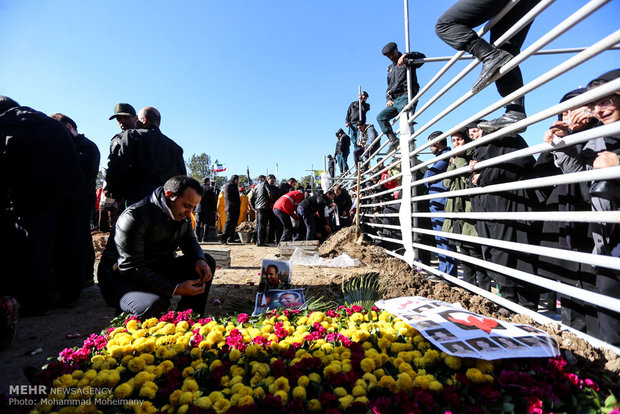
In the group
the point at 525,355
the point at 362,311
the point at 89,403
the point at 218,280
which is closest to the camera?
the point at 89,403

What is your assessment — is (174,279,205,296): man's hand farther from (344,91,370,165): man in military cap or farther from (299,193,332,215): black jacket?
(344,91,370,165): man in military cap

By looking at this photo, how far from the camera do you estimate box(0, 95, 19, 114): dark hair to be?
2.99m

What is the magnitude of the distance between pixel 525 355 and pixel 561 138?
1.08 meters

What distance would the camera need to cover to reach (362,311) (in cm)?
210

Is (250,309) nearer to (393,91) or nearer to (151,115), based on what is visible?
(151,115)

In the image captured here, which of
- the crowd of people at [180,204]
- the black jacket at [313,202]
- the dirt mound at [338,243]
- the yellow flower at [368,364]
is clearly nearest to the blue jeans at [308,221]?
the black jacket at [313,202]

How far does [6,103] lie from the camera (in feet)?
9.89

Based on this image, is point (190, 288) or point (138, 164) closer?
point (190, 288)

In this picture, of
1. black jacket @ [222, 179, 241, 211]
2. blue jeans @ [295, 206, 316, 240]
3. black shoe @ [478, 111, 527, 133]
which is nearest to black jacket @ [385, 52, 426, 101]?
black shoe @ [478, 111, 527, 133]

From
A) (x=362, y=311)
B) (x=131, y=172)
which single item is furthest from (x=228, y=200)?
(x=362, y=311)

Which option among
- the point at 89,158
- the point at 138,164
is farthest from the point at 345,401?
the point at 89,158

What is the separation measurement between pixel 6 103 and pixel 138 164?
50.5 inches

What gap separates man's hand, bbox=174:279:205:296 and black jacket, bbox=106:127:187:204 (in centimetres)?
146

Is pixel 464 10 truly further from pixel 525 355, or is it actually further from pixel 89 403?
pixel 89 403
